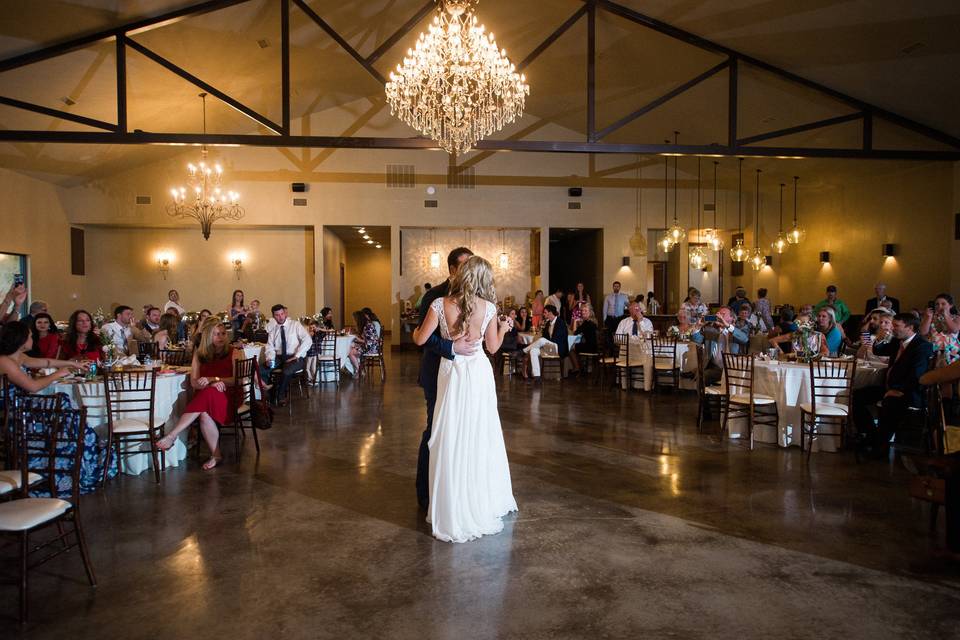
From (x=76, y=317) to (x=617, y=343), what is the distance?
266 inches

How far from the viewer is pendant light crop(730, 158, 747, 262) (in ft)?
40.1

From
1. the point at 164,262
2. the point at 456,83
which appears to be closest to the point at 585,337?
the point at 456,83

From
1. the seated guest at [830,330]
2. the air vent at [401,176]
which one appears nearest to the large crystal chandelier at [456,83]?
the seated guest at [830,330]

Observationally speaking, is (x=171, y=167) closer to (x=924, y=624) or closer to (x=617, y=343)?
(x=617, y=343)

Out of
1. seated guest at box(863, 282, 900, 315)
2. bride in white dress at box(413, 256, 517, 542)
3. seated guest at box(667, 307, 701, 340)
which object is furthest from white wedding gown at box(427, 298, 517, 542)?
seated guest at box(863, 282, 900, 315)

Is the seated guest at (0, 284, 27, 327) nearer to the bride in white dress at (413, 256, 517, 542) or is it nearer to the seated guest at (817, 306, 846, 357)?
the bride in white dress at (413, 256, 517, 542)

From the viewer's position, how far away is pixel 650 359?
8.88 m

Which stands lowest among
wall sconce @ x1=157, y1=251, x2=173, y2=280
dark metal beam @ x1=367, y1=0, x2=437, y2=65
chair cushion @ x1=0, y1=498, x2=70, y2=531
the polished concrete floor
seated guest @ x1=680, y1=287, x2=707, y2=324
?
the polished concrete floor

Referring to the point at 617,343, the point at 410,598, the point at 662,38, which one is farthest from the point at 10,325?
the point at 662,38

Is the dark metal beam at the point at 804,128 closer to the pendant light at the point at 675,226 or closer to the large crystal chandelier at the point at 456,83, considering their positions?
the pendant light at the point at 675,226

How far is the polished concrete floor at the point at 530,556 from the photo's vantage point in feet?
9.12

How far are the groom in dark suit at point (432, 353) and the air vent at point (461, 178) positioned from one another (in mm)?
11085

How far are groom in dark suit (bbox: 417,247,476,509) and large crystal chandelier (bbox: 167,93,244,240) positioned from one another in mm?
8327

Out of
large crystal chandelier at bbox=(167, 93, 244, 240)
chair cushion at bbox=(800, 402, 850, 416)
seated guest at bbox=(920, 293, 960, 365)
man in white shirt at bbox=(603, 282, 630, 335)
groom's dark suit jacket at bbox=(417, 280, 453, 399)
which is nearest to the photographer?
groom's dark suit jacket at bbox=(417, 280, 453, 399)
